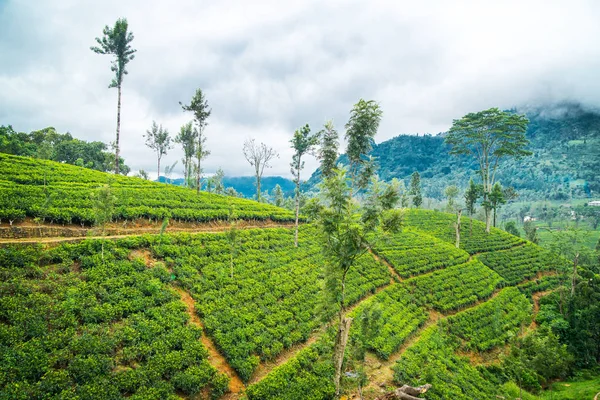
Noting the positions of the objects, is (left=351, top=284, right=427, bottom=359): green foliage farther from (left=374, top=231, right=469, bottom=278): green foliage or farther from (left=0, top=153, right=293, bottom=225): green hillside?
(left=0, top=153, right=293, bottom=225): green hillside

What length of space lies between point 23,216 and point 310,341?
18829 millimetres

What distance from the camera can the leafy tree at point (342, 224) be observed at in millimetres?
13039

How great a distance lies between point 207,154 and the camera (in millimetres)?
52750

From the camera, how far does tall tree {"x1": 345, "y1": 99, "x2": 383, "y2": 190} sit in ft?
89.4

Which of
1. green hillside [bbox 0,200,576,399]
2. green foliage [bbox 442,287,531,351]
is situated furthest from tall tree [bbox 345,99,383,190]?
green foliage [bbox 442,287,531,351]

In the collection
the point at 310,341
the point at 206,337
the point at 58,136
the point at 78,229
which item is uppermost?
the point at 58,136

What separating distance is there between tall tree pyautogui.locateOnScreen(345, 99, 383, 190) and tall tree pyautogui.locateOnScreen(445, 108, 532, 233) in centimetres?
3320

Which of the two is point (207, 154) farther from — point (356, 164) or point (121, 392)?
point (121, 392)

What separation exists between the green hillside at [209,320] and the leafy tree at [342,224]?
834mm

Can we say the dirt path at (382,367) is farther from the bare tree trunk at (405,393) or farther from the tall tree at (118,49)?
the tall tree at (118,49)

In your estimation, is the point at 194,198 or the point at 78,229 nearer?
the point at 78,229

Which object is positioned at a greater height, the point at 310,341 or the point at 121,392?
the point at 121,392

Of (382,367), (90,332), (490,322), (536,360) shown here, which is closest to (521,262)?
(490,322)

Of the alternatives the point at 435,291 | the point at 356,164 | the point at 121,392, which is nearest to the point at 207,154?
the point at 356,164
